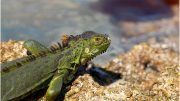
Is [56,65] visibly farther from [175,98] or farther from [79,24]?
[79,24]

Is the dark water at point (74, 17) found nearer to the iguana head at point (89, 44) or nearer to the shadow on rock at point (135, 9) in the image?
the shadow on rock at point (135, 9)

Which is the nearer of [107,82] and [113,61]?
[107,82]

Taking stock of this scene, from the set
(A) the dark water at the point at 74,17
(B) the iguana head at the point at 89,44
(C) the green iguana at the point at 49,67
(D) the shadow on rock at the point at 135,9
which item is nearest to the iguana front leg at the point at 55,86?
(C) the green iguana at the point at 49,67

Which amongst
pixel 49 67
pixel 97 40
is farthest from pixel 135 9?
pixel 49 67

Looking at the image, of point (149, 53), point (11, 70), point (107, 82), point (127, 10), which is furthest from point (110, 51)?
point (127, 10)

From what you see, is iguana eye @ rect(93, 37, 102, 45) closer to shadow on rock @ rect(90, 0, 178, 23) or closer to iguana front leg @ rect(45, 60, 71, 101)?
iguana front leg @ rect(45, 60, 71, 101)

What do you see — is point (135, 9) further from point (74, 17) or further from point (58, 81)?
point (58, 81)

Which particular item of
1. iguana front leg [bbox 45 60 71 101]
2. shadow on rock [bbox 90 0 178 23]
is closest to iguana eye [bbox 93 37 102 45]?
iguana front leg [bbox 45 60 71 101]
